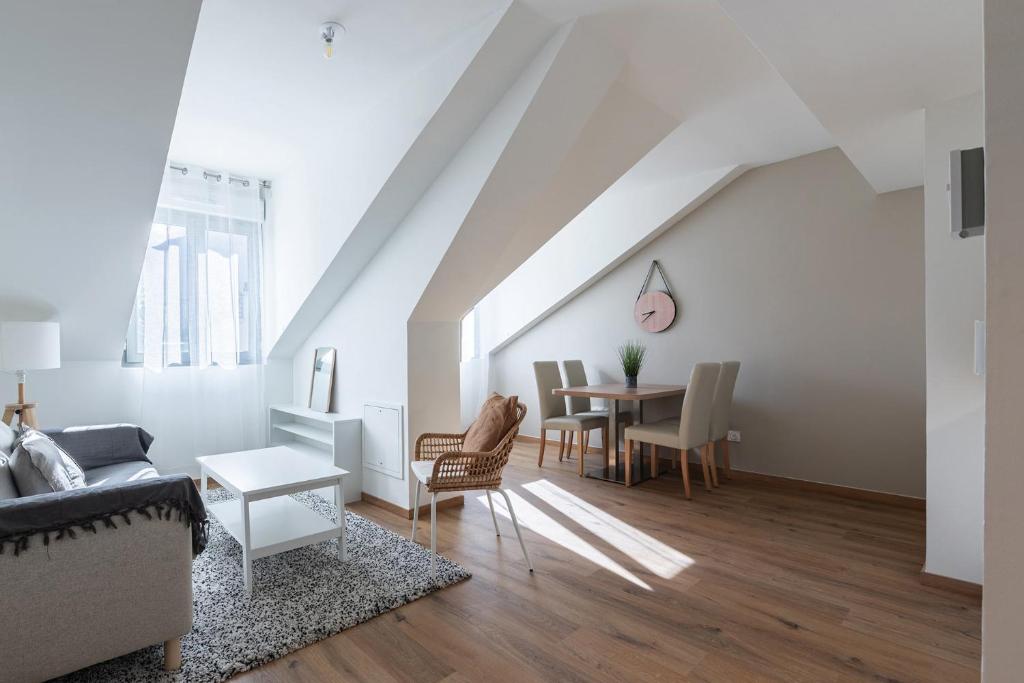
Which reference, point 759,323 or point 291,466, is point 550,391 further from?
point 291,466

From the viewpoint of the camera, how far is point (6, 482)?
1.93m

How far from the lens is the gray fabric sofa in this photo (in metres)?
1.55

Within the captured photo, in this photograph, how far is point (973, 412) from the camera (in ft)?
7.79

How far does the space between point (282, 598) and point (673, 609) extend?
5.54 feet

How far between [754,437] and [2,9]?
490cm

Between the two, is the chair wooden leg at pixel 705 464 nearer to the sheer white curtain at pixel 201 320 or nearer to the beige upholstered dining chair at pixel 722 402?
the beige upholstered dining chair at pixel 722 402

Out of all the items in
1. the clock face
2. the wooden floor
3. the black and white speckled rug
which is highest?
the clock face

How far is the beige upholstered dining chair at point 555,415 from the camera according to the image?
4.63 meters

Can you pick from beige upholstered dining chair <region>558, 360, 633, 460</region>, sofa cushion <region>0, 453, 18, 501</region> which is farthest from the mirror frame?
sofa cushion <region>0, 453, 18, 501</region>

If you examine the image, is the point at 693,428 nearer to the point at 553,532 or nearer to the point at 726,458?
the point at 726,458

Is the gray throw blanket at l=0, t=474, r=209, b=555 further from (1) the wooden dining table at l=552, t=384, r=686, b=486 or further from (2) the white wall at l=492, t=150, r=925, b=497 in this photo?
(2) the white wall at l=492, t=150, r=925, b=497

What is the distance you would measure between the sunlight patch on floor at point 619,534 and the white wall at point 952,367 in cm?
118

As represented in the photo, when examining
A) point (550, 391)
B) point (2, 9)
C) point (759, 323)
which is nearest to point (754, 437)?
point (759, 323)

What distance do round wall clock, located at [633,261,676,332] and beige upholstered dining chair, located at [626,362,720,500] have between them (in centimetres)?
100
